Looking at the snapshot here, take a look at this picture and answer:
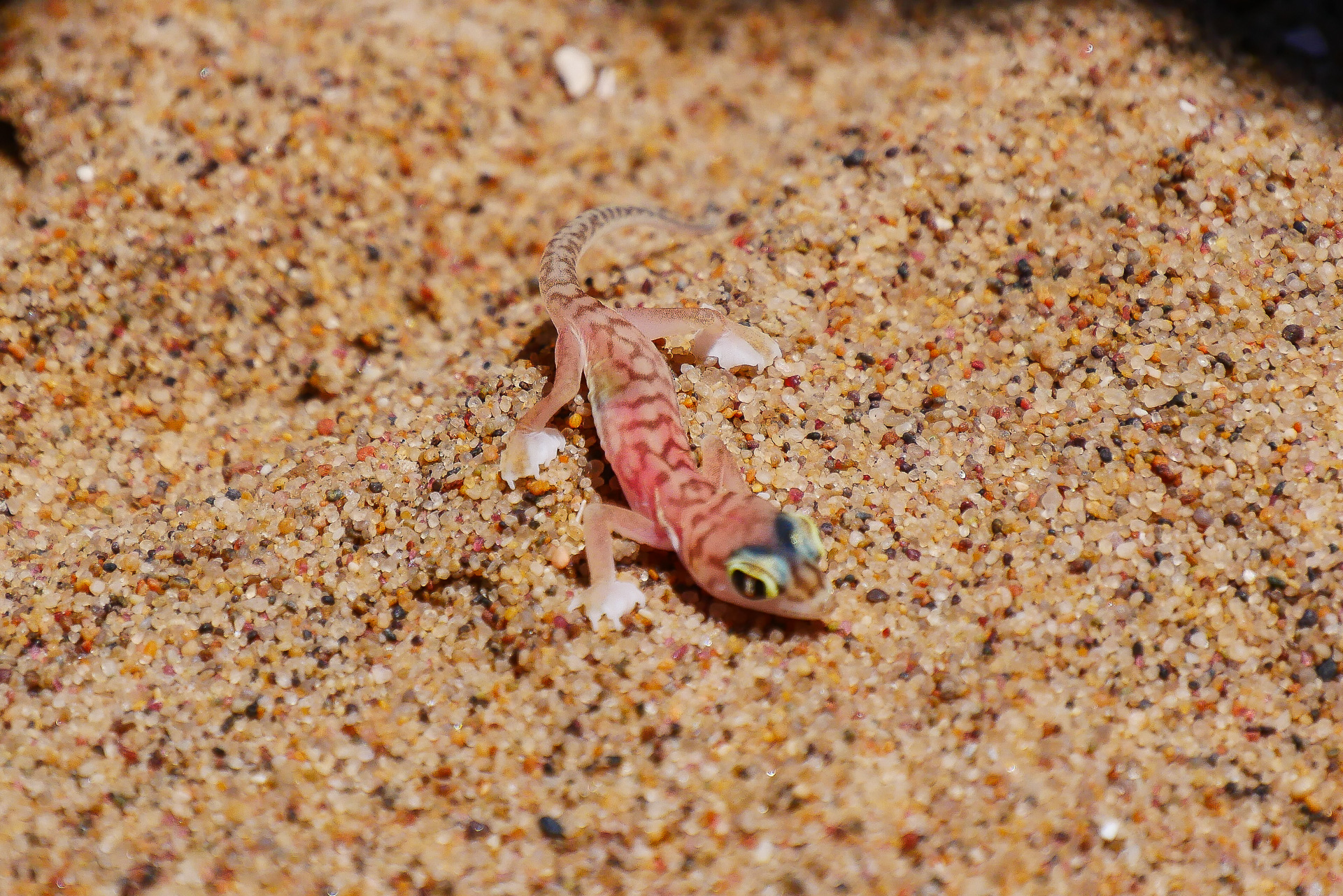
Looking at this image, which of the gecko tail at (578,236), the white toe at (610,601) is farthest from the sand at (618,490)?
the gecko tail at (578,236)

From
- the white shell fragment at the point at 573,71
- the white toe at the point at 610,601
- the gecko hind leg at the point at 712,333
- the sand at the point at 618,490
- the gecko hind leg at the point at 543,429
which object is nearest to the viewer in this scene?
the sand at the point at 618,490

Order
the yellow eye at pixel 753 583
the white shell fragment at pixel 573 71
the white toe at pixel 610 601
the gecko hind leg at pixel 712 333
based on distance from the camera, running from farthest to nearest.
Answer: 1. the white shell fragment at pixel 573 71
2. the gecko hind leg at pixel 712 333
3. the white toe at pixel 610 601
4. the yellow eye at pixel 753 583

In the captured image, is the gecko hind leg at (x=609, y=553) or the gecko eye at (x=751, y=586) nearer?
the gecko eye at (x=751, y=586)

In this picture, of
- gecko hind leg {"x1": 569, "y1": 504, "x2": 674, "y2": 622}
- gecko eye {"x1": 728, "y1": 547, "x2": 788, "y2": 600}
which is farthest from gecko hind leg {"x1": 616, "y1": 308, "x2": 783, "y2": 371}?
gecko eye {"x1": 728, "y1": 547, "x2": 788, "y2": 600}

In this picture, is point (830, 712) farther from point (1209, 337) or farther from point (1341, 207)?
point (1341, 207)

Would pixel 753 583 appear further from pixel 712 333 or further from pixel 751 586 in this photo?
pixel 712 333

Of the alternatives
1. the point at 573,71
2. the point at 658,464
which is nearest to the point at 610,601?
the point at 658,464

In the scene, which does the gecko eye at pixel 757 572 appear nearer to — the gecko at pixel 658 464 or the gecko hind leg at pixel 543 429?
the gecko at pixel 658 464
